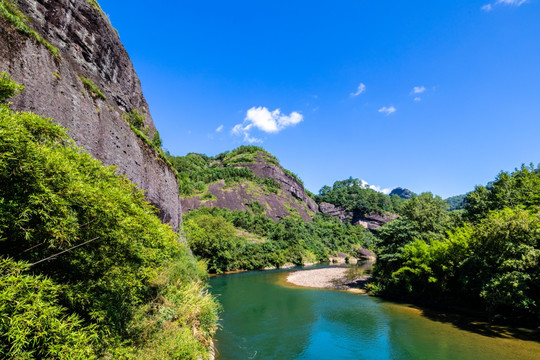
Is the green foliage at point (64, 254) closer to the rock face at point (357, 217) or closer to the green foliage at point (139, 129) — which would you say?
the green foliage at point (139, 129)

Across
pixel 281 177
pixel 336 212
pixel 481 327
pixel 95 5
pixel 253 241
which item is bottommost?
pixel 481 327

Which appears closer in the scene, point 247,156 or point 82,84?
point 82,84

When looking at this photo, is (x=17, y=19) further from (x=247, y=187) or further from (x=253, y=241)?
(x=247, y=187)

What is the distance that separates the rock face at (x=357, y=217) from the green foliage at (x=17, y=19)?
128900 mm

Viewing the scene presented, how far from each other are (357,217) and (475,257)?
387 ft

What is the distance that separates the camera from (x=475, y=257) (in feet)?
57.0

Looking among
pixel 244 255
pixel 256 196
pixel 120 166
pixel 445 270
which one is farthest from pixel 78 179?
pixel 256 196

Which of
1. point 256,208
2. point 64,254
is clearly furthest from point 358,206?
point 64,254

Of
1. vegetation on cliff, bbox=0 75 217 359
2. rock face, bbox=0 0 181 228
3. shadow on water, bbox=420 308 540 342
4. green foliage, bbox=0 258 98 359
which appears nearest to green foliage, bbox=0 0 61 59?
rock face, bbox=0 0 181 228

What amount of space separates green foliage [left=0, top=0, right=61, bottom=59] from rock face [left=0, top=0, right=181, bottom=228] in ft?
1.10

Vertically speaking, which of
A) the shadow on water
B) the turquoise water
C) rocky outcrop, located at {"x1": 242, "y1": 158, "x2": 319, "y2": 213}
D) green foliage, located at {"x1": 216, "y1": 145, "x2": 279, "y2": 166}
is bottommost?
the turquoise water

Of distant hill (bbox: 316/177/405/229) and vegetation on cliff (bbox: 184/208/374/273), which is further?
distant hill (bbox: 316/177/405/229)

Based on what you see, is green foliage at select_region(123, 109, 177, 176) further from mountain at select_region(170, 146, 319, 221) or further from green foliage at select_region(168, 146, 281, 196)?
green foliage at select_region(168, 146, 281, 196)

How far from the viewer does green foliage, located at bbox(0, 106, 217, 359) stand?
4.38 metres
